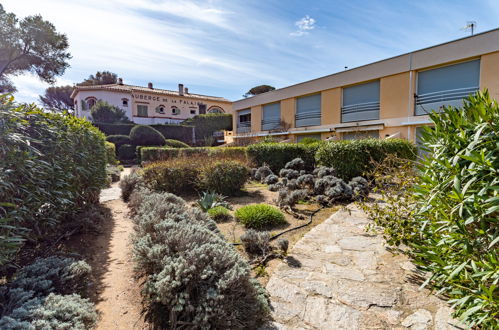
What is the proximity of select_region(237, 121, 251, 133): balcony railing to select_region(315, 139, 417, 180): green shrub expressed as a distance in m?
16.4

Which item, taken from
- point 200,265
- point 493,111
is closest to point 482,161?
point 493,111

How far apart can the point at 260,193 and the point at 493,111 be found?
6.14m

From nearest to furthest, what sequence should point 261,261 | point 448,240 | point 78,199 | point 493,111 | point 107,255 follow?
point 493,111 < point 448,240 < point 261,261 < point 107,255 < point 78,199

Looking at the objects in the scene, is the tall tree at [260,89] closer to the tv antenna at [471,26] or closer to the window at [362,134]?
the window at [362,134]

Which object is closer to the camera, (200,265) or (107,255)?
(200,265)

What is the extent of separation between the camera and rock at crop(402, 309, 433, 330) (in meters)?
2.17

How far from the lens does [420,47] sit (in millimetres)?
12547

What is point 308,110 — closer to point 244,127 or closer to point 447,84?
point 244,127

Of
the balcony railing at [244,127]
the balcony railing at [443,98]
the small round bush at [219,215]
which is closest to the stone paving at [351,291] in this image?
the small round bush at [219,215]

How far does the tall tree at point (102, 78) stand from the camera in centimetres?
3714

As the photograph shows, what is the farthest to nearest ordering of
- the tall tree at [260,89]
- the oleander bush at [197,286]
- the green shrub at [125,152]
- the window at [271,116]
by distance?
the tall tree at [260,89]
the window at [271,116]
the green shrub at [125,152]
the oleander bush at [197,286]

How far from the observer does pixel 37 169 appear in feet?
9.07

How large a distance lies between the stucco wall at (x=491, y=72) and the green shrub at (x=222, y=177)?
12146mm

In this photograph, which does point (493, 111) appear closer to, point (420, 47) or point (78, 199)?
point (78, 199)
